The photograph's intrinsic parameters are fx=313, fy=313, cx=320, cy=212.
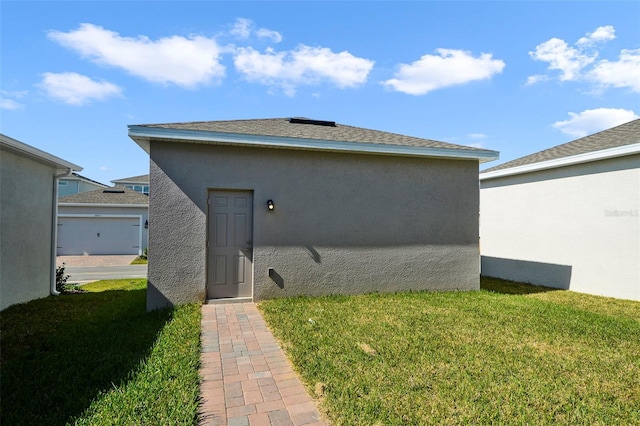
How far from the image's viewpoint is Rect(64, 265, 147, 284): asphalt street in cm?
1142

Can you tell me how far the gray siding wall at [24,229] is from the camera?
233 inches

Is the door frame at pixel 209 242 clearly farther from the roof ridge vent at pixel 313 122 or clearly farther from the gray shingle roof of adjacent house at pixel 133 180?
the gray shingle roof of adjacent house at pixel 133 180

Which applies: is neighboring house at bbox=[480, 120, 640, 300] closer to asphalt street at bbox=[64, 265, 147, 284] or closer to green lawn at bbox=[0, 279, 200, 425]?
green lawn at bbox=[0, 279, 200, 425]

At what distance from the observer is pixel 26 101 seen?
7535 millimetres

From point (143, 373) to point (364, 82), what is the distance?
10.5m

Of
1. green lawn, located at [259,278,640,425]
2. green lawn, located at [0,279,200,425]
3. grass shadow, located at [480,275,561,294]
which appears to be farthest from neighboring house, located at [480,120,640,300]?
green lawn, located at [0,279,200,425]

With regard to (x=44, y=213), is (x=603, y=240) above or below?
below

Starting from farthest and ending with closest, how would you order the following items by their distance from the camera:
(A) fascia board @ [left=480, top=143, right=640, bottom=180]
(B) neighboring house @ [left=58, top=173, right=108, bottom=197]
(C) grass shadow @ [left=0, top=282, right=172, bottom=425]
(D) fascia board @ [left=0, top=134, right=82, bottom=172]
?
(B) neighboring house @ [left=58, top=173, right=108, bottom=197] → (A) fascia board @ [left=480, top=143, right=640, bottom=180] → (D) fascia board @ [left=0, top=134, right=82, bottom=172] → (C) grass shadow @ [left=0, top=282, right=172, bottom=425]

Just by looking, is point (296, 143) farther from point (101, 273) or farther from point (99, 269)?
point (99, 269)

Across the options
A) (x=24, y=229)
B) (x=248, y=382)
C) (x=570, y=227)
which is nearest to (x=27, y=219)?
(x=24, y=229)

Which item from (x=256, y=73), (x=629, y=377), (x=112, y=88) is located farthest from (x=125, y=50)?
(x=629, y=377)

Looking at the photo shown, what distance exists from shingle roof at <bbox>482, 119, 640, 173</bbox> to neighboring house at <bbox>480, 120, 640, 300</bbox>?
4cm

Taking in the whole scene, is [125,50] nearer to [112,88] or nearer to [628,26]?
[112,88]

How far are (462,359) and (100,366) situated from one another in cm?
406
